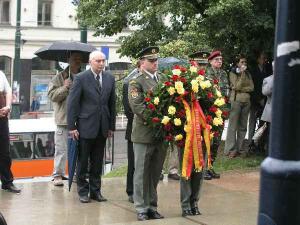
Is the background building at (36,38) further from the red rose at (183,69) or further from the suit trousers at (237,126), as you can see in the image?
the red rose at (183,69)

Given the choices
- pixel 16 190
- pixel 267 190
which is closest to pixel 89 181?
pixel 16 190

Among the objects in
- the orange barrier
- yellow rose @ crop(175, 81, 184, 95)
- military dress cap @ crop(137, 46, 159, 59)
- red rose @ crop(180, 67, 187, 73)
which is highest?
military dress cap @ crop(137, 46, 159, 59)

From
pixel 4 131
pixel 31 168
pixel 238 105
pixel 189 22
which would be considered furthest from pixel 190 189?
pixel 31 168

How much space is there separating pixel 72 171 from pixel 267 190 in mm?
5279

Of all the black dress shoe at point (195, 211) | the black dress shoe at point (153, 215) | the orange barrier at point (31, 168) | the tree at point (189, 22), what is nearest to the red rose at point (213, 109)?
the black dress shoe at point (195, 211)

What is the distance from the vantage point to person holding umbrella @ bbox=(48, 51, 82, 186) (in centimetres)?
910

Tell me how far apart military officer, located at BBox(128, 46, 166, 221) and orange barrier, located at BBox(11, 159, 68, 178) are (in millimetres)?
8850

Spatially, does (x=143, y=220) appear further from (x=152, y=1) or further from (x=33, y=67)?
(x=33, y=67)

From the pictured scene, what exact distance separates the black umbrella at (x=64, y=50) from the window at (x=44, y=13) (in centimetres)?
3154

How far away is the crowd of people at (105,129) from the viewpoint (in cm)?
738

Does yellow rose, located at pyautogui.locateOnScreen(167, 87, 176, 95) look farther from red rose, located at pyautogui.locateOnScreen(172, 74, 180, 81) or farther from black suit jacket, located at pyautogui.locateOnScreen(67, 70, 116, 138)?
black suit jacket, located at pyautogui.locateOnScreen(67, 70, 116, 138)

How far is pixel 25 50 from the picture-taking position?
40.7 meters

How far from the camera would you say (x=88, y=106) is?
27.2 ft

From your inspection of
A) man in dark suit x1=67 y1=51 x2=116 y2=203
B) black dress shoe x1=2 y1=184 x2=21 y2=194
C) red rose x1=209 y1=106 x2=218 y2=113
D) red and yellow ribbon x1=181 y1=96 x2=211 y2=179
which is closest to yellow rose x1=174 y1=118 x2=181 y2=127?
red and yellow ribbon x1=181 y1=96 x2=211 y2=179
